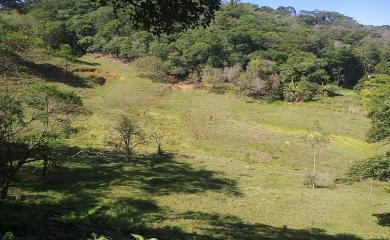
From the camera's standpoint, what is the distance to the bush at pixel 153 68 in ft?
251

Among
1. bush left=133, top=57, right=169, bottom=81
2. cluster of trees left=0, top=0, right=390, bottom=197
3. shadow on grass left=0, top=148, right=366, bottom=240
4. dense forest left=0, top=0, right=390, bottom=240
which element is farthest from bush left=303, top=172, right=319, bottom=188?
bush left=133, top=57, right=169, bottom=81

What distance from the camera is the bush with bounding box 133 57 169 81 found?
76.6 m

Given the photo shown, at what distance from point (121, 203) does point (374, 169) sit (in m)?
14.9

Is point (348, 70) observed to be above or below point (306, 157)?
above

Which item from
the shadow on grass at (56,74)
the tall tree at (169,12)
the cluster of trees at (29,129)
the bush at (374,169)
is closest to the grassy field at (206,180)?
the cluster of trees at (29,129)

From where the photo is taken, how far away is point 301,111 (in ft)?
221

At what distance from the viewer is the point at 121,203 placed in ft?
87.2

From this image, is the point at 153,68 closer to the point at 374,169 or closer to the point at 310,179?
the point at 310,179

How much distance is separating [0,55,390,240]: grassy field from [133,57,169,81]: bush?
23.9ft

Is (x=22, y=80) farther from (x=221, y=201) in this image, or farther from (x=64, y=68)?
(x=221, y=201)

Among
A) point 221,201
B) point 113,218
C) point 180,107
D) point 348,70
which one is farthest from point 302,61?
point 113,218

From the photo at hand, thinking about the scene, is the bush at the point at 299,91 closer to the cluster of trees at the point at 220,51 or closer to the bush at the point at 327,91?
the cluster of trees at the point at 220,51

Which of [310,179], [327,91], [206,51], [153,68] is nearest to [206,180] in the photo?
[310,179]

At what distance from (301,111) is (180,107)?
1879 cm
